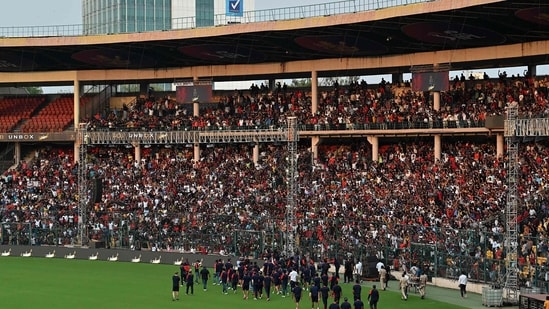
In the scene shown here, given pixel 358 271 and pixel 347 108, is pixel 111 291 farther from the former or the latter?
pixel 347 108

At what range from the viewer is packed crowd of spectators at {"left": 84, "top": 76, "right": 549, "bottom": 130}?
52938mm

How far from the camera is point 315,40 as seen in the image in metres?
57.4

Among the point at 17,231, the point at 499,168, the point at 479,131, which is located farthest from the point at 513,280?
the point at 17,231

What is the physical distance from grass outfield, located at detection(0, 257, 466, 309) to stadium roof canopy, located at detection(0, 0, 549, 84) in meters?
15.9

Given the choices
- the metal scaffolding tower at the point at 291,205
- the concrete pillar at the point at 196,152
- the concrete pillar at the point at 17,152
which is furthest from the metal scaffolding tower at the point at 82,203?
the concrete pillar at the point at 17,152

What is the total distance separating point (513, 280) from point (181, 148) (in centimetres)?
3412

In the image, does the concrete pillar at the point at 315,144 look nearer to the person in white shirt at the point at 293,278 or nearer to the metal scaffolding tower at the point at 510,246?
the person in white shirt at the point at 293,278

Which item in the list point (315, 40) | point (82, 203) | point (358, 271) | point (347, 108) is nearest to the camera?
point (358, 271)

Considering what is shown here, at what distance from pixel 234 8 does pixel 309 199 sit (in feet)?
73.4

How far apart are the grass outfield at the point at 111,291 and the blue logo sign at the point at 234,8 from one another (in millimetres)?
25210

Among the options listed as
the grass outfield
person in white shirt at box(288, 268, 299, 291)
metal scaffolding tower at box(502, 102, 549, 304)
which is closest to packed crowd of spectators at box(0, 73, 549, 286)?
metal scaffolding tower at box(502, 102, 549, 304)

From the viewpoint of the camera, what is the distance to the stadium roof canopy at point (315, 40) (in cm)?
4876

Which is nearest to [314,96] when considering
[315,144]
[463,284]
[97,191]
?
[315,144]

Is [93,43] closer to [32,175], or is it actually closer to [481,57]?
[32,175]
